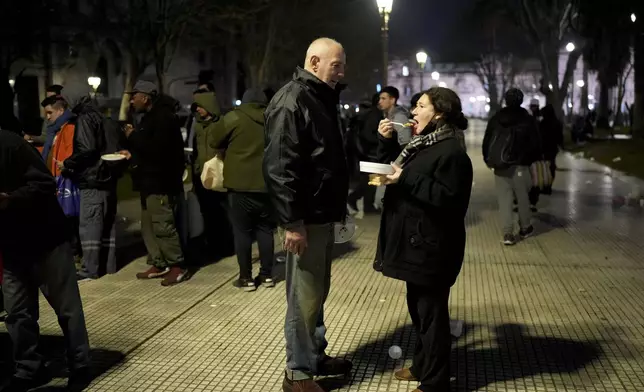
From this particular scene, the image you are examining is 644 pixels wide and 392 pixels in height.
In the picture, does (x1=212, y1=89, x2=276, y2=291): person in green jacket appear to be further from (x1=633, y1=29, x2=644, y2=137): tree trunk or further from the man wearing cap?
(x1=633, y1=29, x2=644, y2=137): tree trunk

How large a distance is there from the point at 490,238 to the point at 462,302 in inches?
130

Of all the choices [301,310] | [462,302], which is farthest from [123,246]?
[301,310]

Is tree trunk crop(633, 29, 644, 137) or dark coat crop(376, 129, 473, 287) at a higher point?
tree trunk crop(633, 29, 644, 137)

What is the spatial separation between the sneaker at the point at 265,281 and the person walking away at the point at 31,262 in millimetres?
2564

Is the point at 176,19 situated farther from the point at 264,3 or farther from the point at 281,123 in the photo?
the point at 281,123

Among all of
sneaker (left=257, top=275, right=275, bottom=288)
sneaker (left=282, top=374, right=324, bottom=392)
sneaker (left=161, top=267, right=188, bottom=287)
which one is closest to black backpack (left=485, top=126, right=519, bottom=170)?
sneaker (left=257, top=275, right=275, bottom=288)

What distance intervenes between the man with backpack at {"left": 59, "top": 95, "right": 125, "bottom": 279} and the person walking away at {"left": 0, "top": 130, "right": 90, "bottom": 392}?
256cm

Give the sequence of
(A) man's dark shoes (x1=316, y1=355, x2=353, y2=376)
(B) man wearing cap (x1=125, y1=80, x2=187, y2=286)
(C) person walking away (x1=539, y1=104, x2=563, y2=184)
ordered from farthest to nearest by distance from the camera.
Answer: (C) person walking away (x1=539, y1=104, x2=563, y2=184) < (B) man wearing cap (x1=125, y1=80, x2=187, y2=286) < (A) man's dark shoes (x1=316, y1=355, x2=353, y2=376)

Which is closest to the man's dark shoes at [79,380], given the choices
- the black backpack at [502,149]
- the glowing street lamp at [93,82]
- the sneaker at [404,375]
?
the sneaker at [404,375]

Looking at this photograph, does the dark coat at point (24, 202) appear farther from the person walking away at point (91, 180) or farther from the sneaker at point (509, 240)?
the sneaker at point (509, 240)

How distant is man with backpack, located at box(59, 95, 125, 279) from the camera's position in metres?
6.63

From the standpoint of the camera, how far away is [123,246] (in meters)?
8.62

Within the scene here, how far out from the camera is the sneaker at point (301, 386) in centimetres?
400

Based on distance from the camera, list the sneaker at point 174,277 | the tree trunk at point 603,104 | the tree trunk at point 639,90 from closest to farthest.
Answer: the sneaker at point 174,277 < the tree trunk at point 639,90 < the tree trunk at point 603,104
